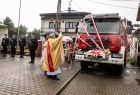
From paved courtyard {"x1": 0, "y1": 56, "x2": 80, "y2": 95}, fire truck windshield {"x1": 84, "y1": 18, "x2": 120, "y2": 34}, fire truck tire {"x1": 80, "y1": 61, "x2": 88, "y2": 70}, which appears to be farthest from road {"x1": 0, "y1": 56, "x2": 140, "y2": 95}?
fire truck tire {"x1": 80, "y1": 61, "x2": 88, "y2": 70}

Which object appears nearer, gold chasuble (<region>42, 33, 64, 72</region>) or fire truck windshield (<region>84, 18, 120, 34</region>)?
gold chasuble (<region>42, 33, 64, 72</region>)

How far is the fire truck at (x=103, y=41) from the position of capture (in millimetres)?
13766

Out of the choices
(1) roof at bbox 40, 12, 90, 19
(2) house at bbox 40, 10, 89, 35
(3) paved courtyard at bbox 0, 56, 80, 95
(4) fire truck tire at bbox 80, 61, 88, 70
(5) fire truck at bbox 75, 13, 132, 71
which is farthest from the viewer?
(2) house at bbox 40, 10, 89, 35

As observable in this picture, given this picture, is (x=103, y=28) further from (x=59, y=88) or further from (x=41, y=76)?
(x=59, y=88)

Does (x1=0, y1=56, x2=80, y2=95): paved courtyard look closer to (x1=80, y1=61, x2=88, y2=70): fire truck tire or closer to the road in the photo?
the road

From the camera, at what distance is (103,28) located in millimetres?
14516

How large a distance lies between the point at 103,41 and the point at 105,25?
0.94 meters

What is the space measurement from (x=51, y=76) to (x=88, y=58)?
3024 millimetres

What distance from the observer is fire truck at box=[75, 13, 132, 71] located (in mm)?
13766

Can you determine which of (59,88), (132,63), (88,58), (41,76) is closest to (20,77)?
(41,76)

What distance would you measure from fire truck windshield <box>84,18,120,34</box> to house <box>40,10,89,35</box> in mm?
36450

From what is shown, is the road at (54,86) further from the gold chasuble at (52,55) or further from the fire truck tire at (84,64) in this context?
the fire truck tire at (84,64)

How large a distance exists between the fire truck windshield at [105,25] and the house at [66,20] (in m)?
36.4

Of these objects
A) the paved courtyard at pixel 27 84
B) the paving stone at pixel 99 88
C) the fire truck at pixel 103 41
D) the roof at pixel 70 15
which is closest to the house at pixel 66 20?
the roof at pixel 70 15
